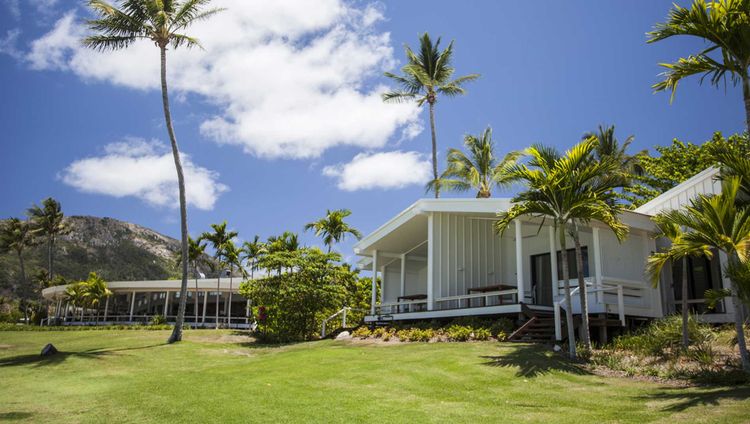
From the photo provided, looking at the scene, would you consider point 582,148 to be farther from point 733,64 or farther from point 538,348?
point 538,348

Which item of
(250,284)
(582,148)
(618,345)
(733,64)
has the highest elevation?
(733,64)

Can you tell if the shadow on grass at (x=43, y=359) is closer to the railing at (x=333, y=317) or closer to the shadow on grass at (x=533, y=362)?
the railing at (x=333, y=317)

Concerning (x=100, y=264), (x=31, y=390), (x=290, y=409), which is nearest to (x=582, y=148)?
(x=290, y=409)

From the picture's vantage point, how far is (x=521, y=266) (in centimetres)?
1759

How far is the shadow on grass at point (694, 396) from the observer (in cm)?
840

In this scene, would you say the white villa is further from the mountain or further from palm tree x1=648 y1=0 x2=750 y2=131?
the mountain

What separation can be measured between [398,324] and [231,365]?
7.50m

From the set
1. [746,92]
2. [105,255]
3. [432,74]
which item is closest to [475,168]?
[432,74]

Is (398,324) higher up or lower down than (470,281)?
lower down

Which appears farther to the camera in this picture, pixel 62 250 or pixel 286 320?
pixel 62 250

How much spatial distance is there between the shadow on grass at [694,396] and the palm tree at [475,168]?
24.9 m

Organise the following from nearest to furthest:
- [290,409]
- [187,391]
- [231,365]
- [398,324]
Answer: [290,409] → [187,391] → [231,365] → [398,324]

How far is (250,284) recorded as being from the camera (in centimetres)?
2381

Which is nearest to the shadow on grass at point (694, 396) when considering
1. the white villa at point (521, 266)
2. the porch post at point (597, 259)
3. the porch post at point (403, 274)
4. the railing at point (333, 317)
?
the white villa at point (521, 266)
